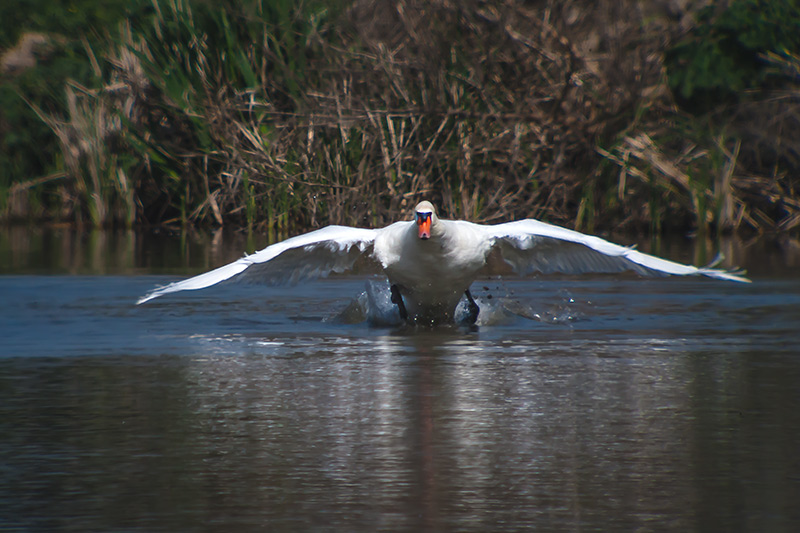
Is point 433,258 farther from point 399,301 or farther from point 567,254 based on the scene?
point 567,254

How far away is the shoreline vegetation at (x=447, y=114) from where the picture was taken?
Result: 54.2 ft

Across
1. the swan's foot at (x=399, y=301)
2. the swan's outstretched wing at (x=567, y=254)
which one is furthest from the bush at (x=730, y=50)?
the swan's foot at (x=399, y=301)

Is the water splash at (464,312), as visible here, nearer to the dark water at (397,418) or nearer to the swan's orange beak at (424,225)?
the dark water at (397,418)

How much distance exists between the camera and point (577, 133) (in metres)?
17.3

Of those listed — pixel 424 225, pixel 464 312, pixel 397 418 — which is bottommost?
pixel 397 418

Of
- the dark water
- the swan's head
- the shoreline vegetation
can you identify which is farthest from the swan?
the shoreline vegetation

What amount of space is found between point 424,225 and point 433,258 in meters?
0.34

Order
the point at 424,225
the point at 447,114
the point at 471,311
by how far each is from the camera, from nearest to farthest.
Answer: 1. the point at 424,225
2. the point at 471,311
3. the point at 447,114

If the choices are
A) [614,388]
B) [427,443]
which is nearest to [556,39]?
[614,388]

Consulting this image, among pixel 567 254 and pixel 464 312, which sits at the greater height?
pixel 567 254

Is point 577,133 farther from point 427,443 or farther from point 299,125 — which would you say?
point 427,443

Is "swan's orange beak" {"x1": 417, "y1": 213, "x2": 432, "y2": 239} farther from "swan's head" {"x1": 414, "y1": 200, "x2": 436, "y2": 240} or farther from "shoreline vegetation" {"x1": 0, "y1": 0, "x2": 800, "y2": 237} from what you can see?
"shoreline vegetation" {"x1": 0, "y1": 0, "x2": 800, "y2": 237}

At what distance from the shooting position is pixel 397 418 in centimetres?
522

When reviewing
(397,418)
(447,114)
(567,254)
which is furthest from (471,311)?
(447,114)
